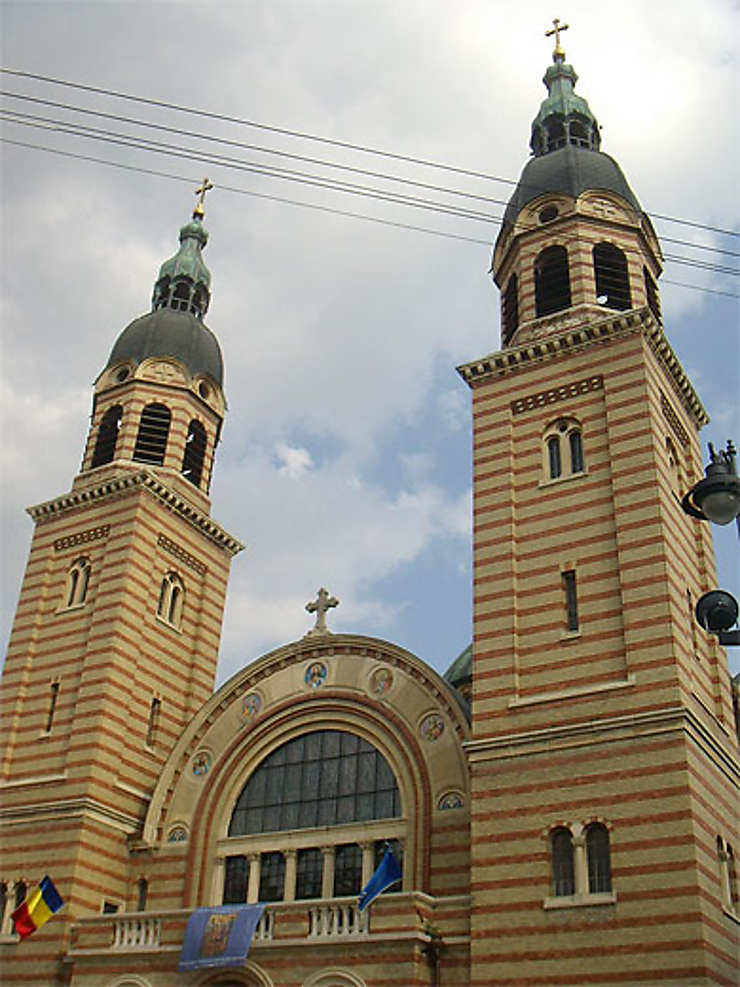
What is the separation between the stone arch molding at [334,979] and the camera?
2112cm

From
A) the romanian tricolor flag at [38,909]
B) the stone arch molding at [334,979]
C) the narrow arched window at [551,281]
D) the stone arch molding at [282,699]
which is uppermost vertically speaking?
the narrow arched window at [551,281]

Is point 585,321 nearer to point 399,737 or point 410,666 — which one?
point 410,666

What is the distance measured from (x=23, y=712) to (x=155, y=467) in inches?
346

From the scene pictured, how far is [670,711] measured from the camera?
20.9m

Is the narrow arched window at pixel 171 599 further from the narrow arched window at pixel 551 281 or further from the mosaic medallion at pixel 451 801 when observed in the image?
the narrow arched window at pixel 551 281

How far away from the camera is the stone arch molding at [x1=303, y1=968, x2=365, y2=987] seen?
69.3ft

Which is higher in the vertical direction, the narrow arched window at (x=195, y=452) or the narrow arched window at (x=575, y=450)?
the narrow arched window at (x=195, y=452)

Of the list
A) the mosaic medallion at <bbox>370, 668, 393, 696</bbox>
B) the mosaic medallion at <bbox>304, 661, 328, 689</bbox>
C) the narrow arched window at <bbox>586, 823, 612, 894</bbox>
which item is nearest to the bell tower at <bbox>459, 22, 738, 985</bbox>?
the narrow arched window at <bbox>586, 823, 612, 894</bbox>

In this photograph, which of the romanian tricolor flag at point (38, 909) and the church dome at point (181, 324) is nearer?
the romanian tricolor flag at point (38, 909)

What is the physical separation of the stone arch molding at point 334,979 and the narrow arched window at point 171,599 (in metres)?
13.6

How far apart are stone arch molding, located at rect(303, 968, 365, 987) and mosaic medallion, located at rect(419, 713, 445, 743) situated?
6.65m

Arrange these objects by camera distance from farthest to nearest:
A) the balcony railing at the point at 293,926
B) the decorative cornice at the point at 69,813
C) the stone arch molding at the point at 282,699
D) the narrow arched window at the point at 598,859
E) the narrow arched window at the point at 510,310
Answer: the narrow arched window at the point at 510,310 → the stone arch molding at the point at 282,699 → the decorative cornice at the point at 69,813 → the balcony railing at the point at 293,926 → the narrow arched window at the point at 598,859

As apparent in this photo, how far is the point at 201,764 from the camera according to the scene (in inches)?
1163

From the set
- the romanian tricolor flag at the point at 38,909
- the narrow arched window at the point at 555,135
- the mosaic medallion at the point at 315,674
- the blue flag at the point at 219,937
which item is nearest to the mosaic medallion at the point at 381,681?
the mosaic medallion at the point at 315,674
